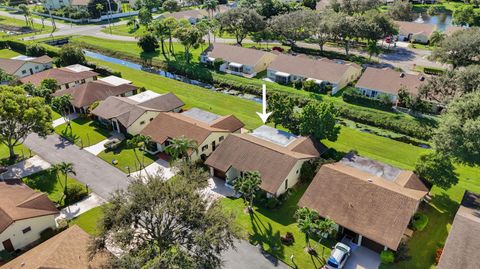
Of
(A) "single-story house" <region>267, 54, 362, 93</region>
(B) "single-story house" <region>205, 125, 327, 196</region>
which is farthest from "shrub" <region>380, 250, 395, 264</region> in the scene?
(A) "single-story house" <region>267, 54, 362, 93</region>

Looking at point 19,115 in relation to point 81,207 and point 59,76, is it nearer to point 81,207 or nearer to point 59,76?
point 81,207

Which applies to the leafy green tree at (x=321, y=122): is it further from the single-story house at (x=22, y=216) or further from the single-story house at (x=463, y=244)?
the single-story house at (x=22, y=216)

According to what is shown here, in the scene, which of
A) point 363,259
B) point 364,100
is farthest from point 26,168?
point 364,100

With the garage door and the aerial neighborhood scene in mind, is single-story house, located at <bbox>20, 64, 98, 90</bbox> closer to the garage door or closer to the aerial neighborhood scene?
the aerial neighborhood scene

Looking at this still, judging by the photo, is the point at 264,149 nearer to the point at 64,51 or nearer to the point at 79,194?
the point at 79,194

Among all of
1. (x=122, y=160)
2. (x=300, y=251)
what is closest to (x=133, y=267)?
(x=300, y=251)

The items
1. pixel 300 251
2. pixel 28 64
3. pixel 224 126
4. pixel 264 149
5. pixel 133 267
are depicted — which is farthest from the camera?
pixel 28 64
